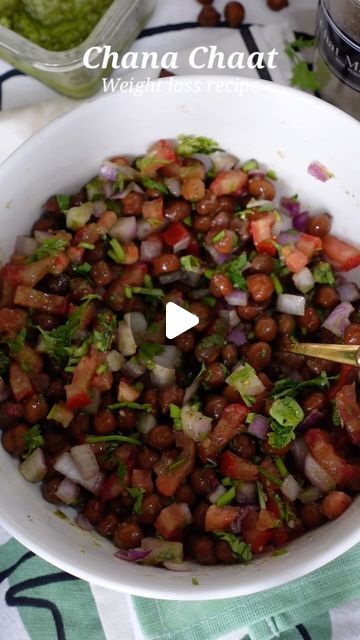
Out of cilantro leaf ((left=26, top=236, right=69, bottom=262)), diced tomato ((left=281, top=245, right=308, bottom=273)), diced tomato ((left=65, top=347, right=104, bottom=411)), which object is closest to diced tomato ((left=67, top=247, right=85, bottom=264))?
cilantro leaf ((left=26, top=236, right=69, bottom=262))

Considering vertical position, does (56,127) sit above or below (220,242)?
above

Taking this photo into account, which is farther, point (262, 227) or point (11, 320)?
point (262, 227)

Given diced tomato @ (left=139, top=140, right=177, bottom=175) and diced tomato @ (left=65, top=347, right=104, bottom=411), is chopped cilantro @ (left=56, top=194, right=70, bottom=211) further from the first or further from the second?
diced tomato @ (left=65, top=347, right=104, bottom=411)

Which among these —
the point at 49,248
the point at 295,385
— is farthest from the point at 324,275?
the point at 49,248

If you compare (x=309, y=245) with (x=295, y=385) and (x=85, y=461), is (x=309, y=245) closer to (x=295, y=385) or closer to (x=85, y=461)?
(x=295, y=385)

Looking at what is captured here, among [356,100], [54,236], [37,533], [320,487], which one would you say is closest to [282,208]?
[356,100]

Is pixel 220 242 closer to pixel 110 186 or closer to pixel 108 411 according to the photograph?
pixel 110 186

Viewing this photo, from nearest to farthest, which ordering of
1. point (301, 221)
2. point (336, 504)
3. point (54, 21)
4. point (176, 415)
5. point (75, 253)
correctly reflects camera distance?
1. point (336, 504)
2. point (176, 415)
3. point (75, 253)
4. point (301, 221)
5. point (54, 21)
